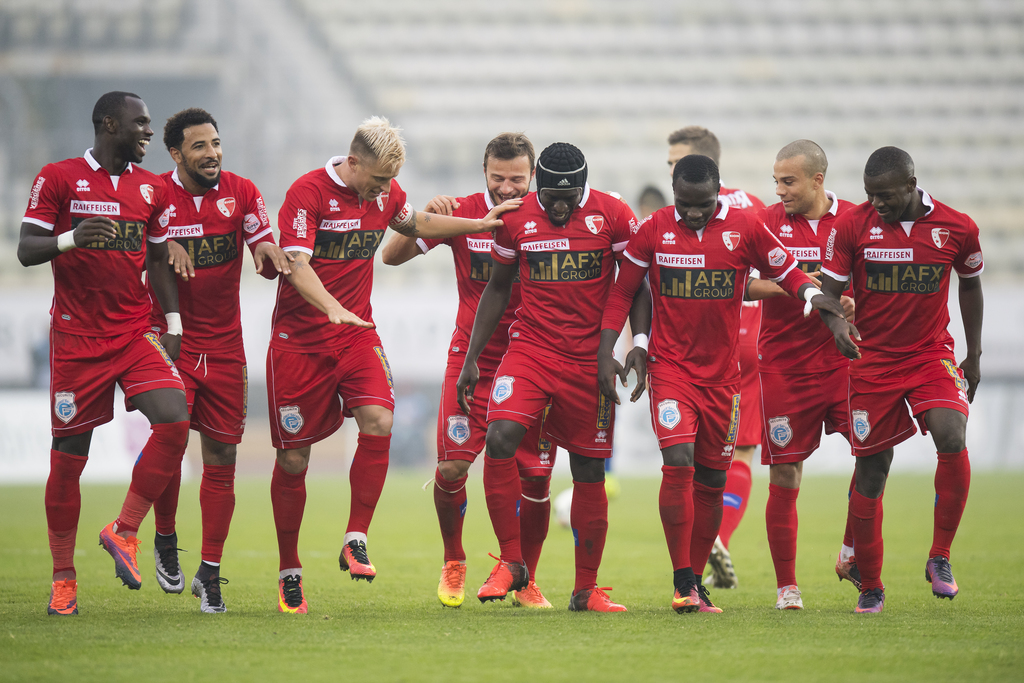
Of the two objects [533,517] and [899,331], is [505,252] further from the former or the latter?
[899,331]

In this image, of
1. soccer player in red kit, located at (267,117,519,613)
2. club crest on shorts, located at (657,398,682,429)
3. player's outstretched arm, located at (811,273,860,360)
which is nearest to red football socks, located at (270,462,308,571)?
soccer player in red kit, located at (267,117,519,613)

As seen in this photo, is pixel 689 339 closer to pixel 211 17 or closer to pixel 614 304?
pixel 614 304

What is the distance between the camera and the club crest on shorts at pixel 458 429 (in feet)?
20.7

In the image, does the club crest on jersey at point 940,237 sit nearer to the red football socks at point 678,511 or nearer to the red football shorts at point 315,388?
the red football socks at point 678,511

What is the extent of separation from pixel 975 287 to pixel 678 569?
2.25 meters

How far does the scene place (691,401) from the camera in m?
5.71

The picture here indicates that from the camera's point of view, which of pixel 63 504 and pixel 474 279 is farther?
pixel 474 279

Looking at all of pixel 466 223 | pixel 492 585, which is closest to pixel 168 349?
pixel 466 223

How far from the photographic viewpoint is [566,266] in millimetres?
5898

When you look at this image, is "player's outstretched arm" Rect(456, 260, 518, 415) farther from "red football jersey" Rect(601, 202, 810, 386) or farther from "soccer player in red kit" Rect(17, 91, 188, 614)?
"soccer player in red kit" Rect(17, 91, 188, 614)

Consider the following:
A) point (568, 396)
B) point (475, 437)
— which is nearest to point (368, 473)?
point (475, 437)

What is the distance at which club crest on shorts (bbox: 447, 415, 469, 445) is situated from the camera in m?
6.30

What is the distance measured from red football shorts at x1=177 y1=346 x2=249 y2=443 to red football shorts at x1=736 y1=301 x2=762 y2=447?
3.48m

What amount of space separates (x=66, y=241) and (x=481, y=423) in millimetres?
2456
